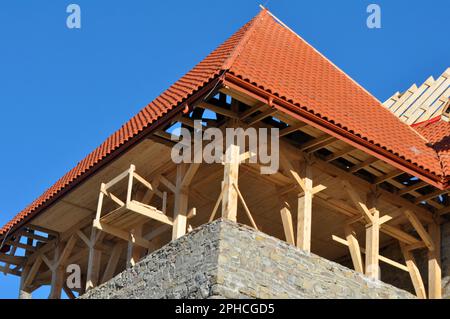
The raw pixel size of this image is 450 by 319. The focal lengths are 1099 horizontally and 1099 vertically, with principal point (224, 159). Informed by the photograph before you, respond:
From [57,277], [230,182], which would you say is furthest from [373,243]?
[57,277]

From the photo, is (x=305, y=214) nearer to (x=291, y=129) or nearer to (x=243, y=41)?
(x=291, y=129)

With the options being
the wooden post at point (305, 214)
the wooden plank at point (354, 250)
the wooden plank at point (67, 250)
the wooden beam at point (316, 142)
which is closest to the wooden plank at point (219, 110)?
the wooden beam at point (316, 142)

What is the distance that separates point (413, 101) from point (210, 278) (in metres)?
11.9

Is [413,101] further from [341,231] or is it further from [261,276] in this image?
[261,276]

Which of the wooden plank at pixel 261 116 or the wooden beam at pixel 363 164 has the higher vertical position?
the wooden plank at pixel 261 116

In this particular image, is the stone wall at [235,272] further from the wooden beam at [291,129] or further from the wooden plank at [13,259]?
the wooden plank at [13,259]

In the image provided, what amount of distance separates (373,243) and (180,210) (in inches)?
145

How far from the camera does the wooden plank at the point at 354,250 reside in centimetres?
2005

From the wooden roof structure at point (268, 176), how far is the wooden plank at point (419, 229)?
3 cm

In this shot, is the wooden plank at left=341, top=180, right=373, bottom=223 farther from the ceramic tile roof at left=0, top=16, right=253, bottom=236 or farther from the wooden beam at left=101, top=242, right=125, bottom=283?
the wooden beam at left=101, top=242, right=125, bottom=283

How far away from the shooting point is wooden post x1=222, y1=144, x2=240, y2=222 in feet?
58.1

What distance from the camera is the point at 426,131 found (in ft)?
80.3

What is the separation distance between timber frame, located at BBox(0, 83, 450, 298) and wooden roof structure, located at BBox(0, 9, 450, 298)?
0.03 m

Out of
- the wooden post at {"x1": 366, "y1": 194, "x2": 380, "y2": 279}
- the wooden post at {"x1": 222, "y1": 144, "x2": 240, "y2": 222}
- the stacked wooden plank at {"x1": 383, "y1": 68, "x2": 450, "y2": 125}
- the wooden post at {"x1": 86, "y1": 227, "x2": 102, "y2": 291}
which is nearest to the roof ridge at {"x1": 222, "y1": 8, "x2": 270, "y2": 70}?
the wooden post at {"x1": 222, "y1": 144, "x2": 240, "y2": 222}
